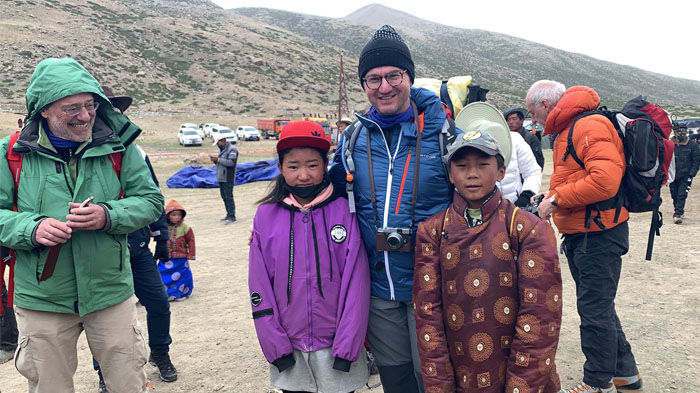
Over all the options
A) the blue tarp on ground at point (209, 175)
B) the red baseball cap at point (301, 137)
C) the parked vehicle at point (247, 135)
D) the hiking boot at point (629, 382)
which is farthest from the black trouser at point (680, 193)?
the parked vehicle at point (247, 135)

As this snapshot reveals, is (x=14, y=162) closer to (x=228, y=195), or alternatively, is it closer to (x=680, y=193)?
(x=228, y=195)

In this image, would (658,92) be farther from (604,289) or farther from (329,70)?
(604,289)

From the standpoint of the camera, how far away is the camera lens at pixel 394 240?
6.84 ft

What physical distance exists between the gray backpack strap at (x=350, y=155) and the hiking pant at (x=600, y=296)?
1.64 m

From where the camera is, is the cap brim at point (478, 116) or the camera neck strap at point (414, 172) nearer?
the camera neck strap at point (414, 172)

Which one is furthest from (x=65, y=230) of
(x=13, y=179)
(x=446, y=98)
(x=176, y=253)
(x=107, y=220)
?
(x=176, y=253)

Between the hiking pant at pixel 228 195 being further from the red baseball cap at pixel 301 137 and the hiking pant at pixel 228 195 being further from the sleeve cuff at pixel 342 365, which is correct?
the sleeve cuff at pixel 342 365

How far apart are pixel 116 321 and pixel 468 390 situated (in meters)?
1.90

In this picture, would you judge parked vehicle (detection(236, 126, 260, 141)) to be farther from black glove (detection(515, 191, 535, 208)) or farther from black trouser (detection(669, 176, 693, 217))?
black glove (detection(515, 191, 535, 208))

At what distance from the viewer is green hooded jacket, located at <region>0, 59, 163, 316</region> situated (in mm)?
2275

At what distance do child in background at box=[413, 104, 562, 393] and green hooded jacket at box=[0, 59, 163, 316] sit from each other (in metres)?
1.66

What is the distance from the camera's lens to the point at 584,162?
281 centimetres

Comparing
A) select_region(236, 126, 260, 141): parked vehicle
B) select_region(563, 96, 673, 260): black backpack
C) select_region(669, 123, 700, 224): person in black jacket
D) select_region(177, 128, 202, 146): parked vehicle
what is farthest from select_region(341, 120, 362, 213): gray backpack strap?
select_region(236, 126, 260, 141): parked vehicle

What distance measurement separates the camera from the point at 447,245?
197cm
